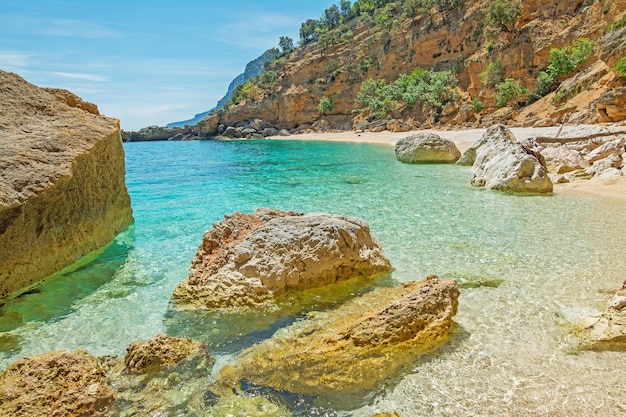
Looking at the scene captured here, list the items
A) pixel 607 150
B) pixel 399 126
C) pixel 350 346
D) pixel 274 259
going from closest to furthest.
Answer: pixel 350 346 → pixel 274 259 → pixel 607 150 → pixel 399 126

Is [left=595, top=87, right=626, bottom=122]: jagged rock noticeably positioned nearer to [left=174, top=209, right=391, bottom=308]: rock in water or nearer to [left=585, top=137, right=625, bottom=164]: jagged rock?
[left=585, top=137, right=625, bottom=164]: jagged rock

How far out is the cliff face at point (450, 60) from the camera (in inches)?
1399

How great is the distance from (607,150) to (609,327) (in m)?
15.1

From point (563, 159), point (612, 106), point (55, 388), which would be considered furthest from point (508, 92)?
point (55, 388)

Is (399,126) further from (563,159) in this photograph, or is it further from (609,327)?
(609,327)

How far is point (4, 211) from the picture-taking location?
5.90 m

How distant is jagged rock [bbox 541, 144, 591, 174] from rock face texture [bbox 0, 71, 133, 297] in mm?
16794

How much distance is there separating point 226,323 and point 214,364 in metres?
1.00

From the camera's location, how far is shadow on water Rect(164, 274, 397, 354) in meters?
4.94

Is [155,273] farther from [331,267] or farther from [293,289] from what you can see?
[331,267]

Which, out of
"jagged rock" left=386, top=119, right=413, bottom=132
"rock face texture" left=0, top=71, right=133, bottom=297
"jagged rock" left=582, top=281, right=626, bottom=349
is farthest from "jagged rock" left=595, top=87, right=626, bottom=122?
"rock face texture" left=0, top=71, right=133, bottom=297

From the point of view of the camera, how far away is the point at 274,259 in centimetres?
620

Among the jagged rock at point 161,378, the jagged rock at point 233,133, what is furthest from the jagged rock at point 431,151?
the jagged rock at point 233,133

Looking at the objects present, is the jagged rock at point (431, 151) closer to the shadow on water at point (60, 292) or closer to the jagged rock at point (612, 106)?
the jagged rock at point (612, 106)
